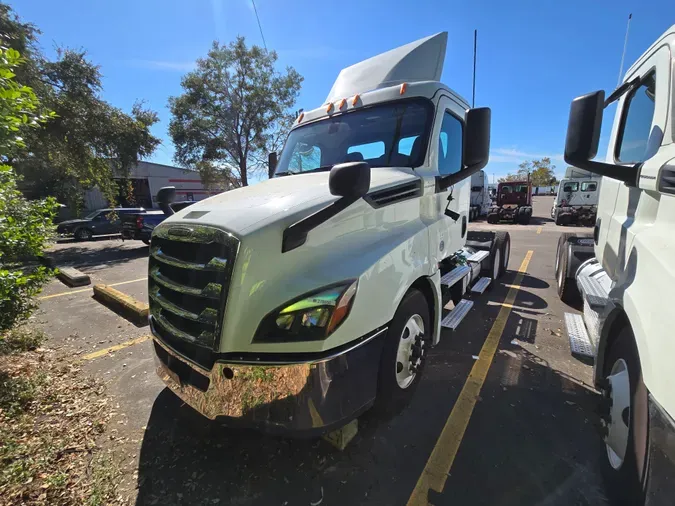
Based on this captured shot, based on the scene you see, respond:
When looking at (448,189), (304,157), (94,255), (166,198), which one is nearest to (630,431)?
(448,189)

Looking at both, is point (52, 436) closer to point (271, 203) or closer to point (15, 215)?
point (271, 203)

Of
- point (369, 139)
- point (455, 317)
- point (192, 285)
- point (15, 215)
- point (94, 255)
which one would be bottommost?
point (94, 255)

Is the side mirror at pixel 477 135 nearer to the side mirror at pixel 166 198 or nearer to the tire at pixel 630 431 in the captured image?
the tire at pixel 630 431

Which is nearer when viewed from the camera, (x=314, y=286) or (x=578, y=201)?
(x=314, y=286)

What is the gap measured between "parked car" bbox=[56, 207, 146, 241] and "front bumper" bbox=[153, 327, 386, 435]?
17.9 meters

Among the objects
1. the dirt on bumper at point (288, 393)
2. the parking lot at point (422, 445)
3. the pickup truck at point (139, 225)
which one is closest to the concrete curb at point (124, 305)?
the parking lot at point (422, 445)

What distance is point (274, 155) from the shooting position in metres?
4.89

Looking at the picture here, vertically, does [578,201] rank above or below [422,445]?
above

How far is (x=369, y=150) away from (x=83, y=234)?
20.1m

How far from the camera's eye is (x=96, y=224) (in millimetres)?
17812

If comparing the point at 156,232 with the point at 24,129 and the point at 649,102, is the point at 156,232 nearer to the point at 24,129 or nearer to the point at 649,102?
the point at 649,102

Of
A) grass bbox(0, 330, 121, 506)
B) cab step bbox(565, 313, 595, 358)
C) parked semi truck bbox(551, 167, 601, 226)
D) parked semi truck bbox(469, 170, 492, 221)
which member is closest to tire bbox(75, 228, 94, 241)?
grass bbox(0, 330, 121, 506)

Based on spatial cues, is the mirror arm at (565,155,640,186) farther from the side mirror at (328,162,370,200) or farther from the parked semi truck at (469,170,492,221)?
the parked semi truck at (469,170,492,221)

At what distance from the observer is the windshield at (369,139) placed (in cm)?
302
